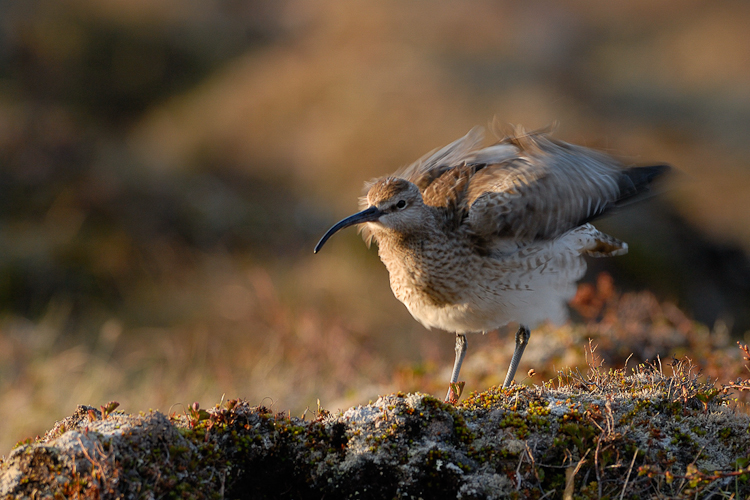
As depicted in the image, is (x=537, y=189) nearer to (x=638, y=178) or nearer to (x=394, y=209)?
(x=638, y=178)

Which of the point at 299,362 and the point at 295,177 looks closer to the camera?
the point at 299,362

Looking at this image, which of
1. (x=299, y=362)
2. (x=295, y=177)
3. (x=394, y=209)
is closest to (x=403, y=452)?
(x=394, y=209)

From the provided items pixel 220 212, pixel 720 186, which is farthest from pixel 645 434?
pixel 720 186

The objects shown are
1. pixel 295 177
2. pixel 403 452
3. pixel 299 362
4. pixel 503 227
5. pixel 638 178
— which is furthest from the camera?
pixel 295 177

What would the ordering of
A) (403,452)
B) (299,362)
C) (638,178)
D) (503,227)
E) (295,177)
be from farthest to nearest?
1. (295,177)
2. (299,362)
3. (638,178)
4. (503,227)
5. (403,452)

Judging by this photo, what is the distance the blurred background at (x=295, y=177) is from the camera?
7.56m

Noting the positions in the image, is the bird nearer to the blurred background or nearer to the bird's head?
the bird's head

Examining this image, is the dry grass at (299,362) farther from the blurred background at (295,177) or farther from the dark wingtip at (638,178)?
the dark wingtip at (638,178)

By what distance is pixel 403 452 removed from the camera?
319cm

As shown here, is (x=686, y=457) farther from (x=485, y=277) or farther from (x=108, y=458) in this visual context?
(x=108, y=458)

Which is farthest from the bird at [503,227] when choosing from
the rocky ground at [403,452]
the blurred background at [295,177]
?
the rocky ground at [403,452]

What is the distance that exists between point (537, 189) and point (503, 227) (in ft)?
1.31

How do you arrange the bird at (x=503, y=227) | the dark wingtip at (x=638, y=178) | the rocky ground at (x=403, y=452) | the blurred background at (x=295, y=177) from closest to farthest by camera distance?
the rocky ground at (x=403, y=452) < the bird at (x=503, y=227) < the dark wingtip at (x=638, y=178) < the blurred background at (x=295, y=177)

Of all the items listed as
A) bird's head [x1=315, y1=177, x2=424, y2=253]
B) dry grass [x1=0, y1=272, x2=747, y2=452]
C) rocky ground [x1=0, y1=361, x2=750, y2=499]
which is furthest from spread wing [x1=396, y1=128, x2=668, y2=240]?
rocky ground [x1=0, y1=361, x2=750, y2=499]
